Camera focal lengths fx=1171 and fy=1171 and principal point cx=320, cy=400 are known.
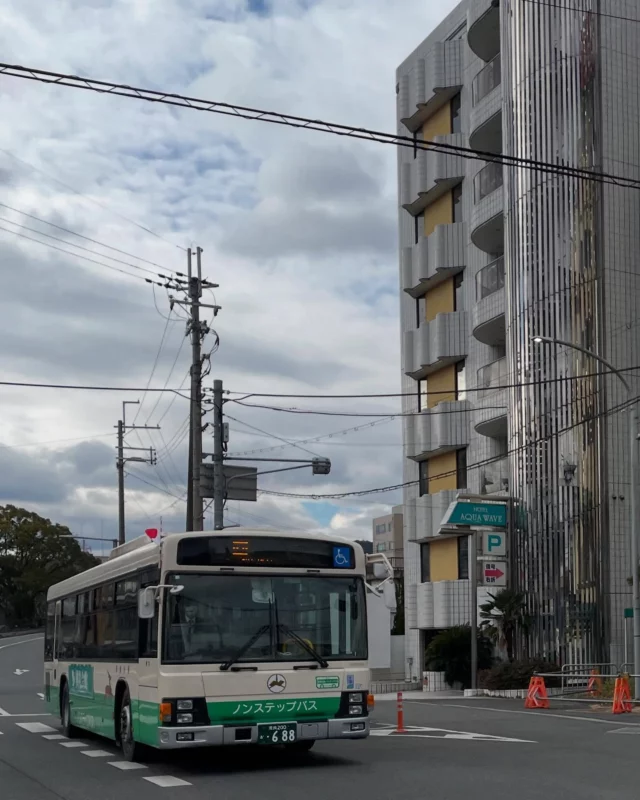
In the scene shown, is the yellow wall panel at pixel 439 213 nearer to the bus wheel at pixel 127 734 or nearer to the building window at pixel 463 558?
the building window at pixel 463 558

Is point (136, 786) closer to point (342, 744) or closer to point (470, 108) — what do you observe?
point (342, 744)

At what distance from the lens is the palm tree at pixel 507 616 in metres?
35.5

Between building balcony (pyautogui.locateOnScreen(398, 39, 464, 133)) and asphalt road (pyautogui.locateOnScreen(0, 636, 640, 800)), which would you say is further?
building balcony (pyautogui.locateOnScreen(398, 39, 464, 133))

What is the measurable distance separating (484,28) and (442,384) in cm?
1307

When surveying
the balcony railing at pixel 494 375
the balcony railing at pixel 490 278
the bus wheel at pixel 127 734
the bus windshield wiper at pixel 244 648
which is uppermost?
the balcony railing at pixel 490 278

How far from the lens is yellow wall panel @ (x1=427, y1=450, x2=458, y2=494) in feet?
144

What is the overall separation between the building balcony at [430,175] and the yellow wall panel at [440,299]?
11.3 feet

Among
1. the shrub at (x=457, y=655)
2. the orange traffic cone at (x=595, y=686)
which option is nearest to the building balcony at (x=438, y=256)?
the shrub at (x=457, y=655)

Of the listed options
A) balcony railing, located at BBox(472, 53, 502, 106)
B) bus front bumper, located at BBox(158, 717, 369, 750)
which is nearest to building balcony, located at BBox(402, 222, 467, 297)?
balcony railing, located at BBox(472, 53, 502, 106)

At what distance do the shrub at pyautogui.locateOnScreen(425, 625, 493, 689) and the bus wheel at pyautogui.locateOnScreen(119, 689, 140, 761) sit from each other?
79.2 ft

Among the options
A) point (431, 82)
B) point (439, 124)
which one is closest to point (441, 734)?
point (431, 82)

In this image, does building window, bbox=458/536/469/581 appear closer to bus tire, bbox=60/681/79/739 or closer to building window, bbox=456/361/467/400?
building window, bbox=456/361/467/400

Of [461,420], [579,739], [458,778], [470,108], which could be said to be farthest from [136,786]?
[470,108]

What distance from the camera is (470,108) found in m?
42.8
